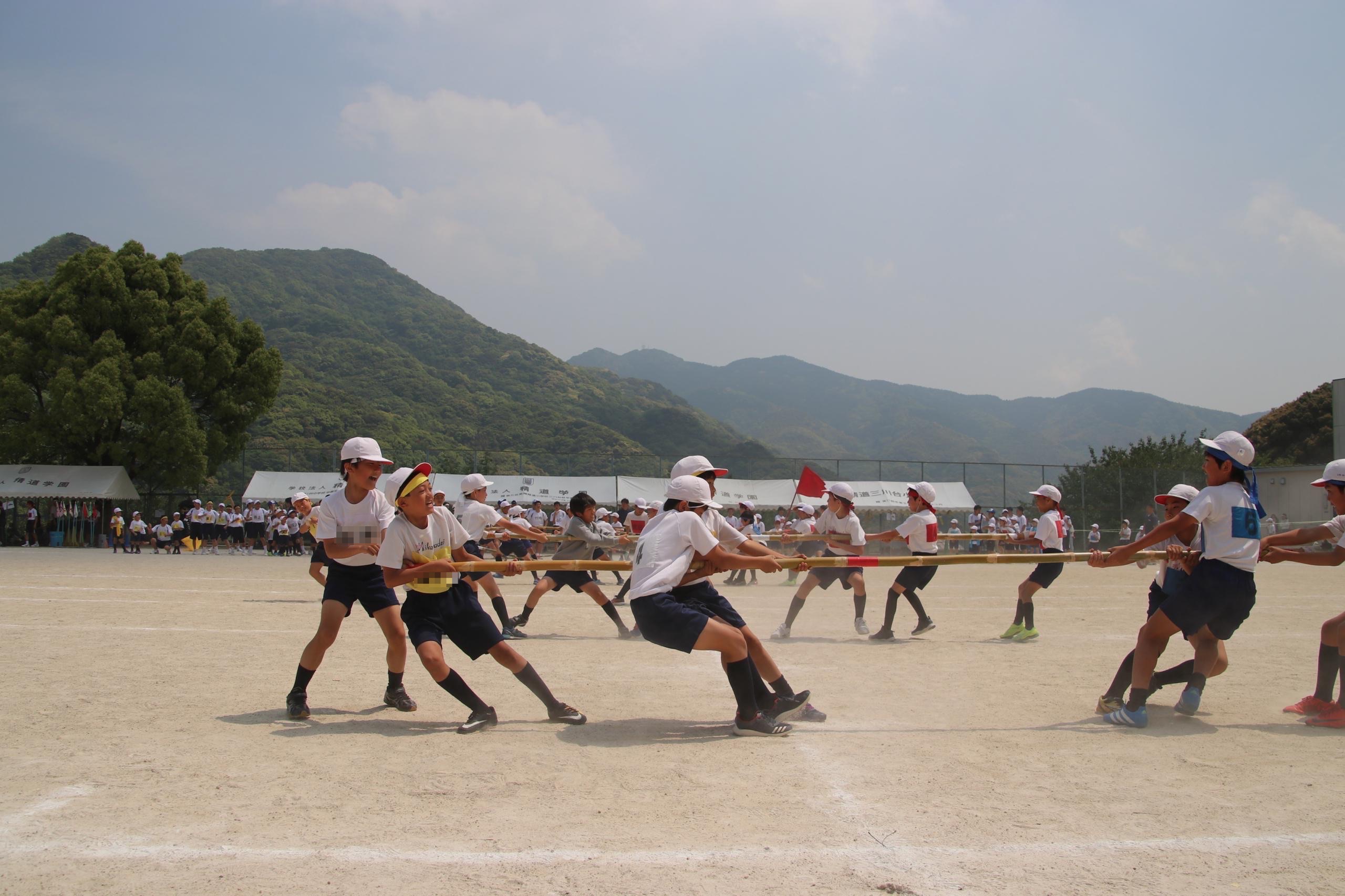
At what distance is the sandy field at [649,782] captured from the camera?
368 centimetres

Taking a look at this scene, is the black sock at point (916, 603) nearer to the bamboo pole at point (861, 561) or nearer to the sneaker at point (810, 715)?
the bamboo pole at point (861, 561)

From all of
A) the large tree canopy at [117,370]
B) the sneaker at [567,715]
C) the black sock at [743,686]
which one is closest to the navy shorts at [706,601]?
the black sock at [743,686]

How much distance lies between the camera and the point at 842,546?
39.4ft

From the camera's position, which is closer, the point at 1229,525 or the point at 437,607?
the point at 1229,525

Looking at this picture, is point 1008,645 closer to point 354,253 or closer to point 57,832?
point 57,832

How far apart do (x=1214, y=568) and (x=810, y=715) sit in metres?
2.90

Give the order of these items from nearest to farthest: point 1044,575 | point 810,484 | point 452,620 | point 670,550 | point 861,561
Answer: point 670,550 < point 452,620 < point 861,561 < point 1044,575 < point 810,484

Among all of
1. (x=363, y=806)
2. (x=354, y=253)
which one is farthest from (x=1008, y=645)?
(x=354, y=253)

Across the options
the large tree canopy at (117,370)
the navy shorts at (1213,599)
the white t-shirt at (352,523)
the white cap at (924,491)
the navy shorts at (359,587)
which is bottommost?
the navy shorts at (359,587)

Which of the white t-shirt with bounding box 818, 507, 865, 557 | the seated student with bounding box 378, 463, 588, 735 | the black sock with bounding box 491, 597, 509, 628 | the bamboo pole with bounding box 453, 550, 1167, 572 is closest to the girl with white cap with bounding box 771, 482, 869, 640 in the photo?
the white t-shirt with bounding box 818, 507, 865, 557

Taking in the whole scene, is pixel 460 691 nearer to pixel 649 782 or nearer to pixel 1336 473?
pixel 649 782

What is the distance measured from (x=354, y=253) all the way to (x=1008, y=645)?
5988 inches

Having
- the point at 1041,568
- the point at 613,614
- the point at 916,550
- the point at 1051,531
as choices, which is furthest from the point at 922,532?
the point at 613,614

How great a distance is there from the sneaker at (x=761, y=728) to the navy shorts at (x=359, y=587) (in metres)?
2.63
